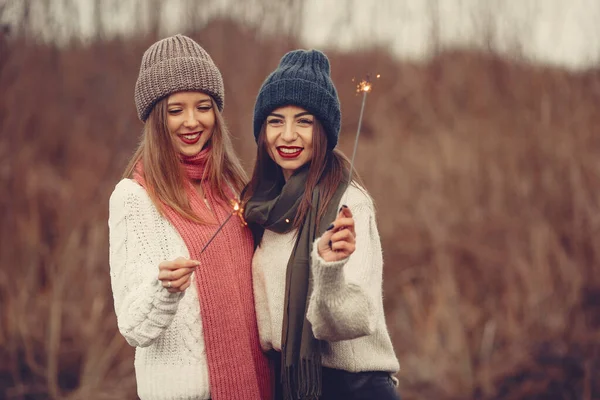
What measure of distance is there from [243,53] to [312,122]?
403 centimetres

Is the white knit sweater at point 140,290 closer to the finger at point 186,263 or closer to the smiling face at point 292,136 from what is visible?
the finger at point 186,263

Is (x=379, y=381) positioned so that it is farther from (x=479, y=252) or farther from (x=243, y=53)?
(x=243, y=53)

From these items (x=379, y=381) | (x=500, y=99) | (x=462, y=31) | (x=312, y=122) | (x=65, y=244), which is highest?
(x=462, y=31)

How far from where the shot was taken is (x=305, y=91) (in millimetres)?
2398

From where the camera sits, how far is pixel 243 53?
631 centimetres

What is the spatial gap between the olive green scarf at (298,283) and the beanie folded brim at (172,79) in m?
0.44

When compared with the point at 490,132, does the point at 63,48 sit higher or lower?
higher

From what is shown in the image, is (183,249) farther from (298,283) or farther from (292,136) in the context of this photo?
(292,136)

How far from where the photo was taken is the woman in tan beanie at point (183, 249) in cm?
230

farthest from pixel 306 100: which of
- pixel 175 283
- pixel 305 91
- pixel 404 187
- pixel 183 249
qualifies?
pixel 404 187

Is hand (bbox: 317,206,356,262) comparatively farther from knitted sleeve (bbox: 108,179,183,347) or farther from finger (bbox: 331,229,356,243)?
knitted sleeve (bbox: 108,179,183,347)

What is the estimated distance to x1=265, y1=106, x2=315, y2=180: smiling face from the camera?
2412 millimetres

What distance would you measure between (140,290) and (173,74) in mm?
726

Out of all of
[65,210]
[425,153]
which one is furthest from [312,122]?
[425,153]
